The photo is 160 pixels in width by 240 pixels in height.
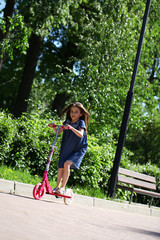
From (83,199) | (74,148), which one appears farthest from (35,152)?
(74,148)

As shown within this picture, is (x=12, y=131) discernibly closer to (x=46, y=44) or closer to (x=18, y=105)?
(x=18, y=105)

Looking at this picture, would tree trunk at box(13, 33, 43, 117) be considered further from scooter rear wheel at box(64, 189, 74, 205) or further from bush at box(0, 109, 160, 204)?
scooter rear wheel at box(64, 189, 74, 205)

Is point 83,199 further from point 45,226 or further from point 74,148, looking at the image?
point 45,226

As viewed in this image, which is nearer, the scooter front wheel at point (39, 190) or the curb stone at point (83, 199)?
the scooter front wheel at point (39, 190)

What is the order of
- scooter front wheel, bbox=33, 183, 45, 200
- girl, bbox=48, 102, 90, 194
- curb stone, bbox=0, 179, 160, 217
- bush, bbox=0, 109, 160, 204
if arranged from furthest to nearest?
bush, bbox=0, 109, 160, 204
curb stone, bbox=0, 179, 160, 217
girl, bbox=48, 102, 90, 194
scooter front wheel, bbox=33, 183, 45, 200

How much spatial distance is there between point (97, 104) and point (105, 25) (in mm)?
3500

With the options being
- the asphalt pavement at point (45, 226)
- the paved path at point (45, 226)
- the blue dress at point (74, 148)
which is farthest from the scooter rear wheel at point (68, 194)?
the paved path at point (45, 226)

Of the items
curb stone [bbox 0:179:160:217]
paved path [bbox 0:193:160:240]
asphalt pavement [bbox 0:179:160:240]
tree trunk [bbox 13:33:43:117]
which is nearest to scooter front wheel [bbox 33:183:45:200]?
asphalt pavement [bbox 0:179:160:240]

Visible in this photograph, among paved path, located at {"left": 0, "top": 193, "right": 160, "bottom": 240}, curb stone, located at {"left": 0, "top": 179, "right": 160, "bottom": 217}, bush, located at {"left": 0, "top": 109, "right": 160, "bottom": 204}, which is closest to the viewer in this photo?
paved path, located at {"left": 0, "top": 193, "right": 160, "bottom": 240}

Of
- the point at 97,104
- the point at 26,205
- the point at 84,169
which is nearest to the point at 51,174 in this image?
the point at 84,169

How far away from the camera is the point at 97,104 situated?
639 inches

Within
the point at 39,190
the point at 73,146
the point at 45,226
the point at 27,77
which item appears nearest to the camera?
the point at 45,226

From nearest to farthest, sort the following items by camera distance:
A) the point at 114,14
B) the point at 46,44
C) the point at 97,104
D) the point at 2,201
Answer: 1. the point at 2,201
2. the point at 97,104
3. the point at 114,14
4. the point at 46,44

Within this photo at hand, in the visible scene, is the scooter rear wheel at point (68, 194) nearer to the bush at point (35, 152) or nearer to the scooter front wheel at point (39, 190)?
the scooter front wheel at point (39, 190)
